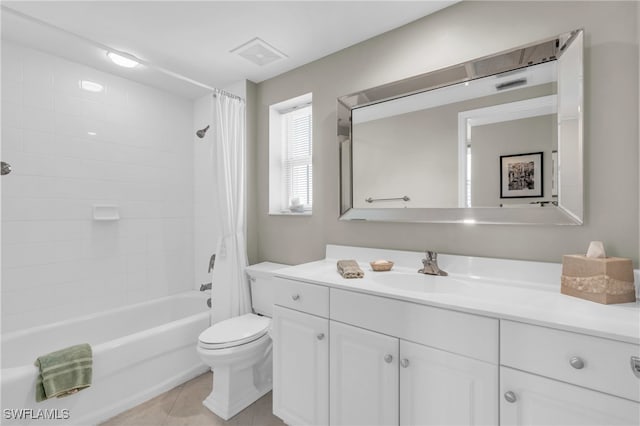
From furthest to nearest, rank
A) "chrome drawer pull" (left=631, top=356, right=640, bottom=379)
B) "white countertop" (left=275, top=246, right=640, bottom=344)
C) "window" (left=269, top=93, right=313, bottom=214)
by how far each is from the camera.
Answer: "window" (left=269, top=93, right=313, bottom=214) < "white countertop" (left=275, top=246, right=640, bottom=344) < "chrome drawer pull" (left=631, top=356, right=640, bottom=379)

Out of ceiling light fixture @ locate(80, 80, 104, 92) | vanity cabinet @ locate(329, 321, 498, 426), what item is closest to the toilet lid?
vanity cabinet @ locate(329, 321, 498, 426)

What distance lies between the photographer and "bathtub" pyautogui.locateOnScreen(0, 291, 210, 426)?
147 centimetres

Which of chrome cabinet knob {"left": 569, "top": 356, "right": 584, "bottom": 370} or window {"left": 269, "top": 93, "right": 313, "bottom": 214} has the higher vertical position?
window {"left": 269, "top": 93, "right": 313, "bottom": 214}

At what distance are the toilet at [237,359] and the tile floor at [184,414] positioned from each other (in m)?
0.05

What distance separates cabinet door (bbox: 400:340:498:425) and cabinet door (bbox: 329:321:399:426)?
5 centimetres

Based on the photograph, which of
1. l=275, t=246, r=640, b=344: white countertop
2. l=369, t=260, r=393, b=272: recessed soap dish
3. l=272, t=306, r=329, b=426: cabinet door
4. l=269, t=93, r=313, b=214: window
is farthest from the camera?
l=269, t=93, r=313, b=214: window

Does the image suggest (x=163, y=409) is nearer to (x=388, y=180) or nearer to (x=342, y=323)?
(x=342, y=323)

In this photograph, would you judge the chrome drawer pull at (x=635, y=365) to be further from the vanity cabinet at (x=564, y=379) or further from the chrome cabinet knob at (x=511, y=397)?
the chrome cabinet knob at (x=511, y=397)

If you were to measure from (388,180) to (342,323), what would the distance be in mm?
895

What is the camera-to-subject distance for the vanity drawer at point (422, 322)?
1.01 meters

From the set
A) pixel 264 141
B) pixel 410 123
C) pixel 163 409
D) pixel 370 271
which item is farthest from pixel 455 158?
pixel 163 409

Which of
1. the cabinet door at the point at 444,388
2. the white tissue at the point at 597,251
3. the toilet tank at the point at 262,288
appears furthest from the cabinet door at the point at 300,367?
the white tissue at the point at 597,251

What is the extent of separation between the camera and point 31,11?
1.59m

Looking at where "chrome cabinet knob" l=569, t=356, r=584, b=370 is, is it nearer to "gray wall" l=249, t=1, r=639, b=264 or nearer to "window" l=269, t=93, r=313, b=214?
"gray wall" l=249, t=1, r=639, b=264
